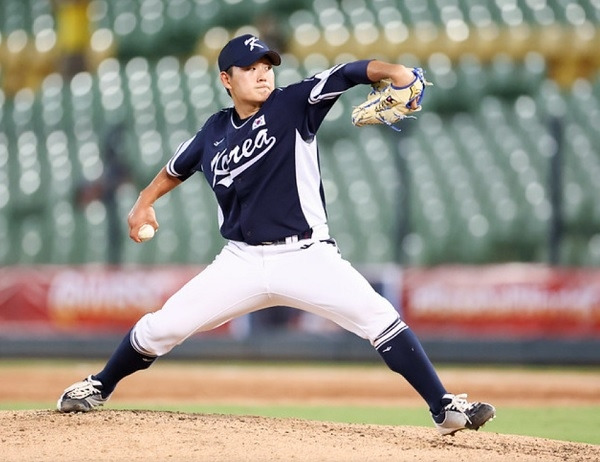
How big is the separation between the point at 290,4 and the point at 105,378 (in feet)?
34.0

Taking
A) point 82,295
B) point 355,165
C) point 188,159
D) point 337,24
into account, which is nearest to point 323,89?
point 188,159

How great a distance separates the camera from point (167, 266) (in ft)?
37.4

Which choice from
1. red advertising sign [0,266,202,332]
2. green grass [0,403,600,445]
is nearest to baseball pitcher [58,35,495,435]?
green grass [0,403,600,445]

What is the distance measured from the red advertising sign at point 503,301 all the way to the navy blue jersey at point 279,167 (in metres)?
5.79

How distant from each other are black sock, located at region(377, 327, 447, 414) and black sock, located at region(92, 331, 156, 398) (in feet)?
3.80

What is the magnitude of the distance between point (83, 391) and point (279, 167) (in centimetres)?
146

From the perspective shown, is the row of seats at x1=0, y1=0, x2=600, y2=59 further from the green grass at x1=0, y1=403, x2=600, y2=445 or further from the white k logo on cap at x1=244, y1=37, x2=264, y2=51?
the white k logo on cap at x1=244, y1=37, x2=264, y2=51

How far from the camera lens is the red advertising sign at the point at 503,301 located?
10.1m

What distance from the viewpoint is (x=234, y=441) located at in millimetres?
4516

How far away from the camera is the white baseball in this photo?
5012 millimetres

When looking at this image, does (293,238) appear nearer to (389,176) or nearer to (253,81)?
(253,81)

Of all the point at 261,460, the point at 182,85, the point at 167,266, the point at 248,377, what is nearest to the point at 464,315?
the point at 248,377

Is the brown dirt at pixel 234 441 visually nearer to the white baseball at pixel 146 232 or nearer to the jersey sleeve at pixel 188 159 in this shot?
the white baseball at pixel 146 232

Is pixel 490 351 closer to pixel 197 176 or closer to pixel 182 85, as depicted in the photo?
pixel 197 176
